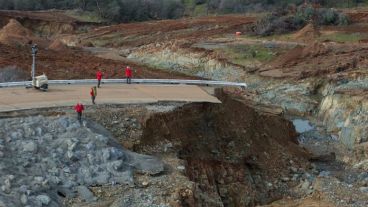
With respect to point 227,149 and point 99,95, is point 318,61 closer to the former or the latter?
point 227,149

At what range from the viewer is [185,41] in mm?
51719

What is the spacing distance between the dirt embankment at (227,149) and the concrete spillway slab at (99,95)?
1.23m

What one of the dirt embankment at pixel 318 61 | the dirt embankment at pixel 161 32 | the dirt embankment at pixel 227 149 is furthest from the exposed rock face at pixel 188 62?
the dirt embankment at pixel 227 149

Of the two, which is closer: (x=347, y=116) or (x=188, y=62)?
(x=347, y=116)

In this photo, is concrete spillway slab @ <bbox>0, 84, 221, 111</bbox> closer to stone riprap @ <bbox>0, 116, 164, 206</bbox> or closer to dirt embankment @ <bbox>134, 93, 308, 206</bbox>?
dirt embankment @ <bbox>134, 93, 308, 206</bbox>

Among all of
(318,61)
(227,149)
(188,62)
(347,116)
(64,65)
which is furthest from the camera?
(188,62)

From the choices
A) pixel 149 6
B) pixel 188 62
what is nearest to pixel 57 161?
pixel 188 62

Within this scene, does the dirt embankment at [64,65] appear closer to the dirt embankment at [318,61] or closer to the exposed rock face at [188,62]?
the exposed rock face at [188,62]

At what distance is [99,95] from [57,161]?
735cm

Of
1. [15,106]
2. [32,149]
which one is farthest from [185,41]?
[32,149]

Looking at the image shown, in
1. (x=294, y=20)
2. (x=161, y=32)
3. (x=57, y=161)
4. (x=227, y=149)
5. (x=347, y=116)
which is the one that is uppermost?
(x=294, y=20)

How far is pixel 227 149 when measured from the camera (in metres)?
22.5

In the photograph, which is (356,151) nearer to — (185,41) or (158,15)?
(185,41)

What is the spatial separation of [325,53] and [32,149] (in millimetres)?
27270
